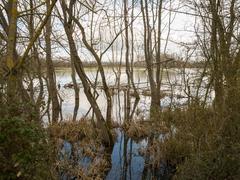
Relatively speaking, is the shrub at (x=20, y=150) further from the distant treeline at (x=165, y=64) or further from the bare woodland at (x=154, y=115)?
the distant treeline at (x=165, y=64)

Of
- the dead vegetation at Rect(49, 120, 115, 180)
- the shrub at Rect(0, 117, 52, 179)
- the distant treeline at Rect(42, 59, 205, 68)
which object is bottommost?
the dead vegetation at Rect(49, 120, 115, 180)

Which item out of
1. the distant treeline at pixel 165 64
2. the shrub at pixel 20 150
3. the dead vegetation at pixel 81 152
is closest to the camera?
the shrub at pixel 20 150

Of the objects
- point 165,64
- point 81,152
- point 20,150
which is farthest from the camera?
point 165,64

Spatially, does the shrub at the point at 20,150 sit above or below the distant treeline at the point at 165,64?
below

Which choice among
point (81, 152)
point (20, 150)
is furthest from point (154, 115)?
point (20, 150)

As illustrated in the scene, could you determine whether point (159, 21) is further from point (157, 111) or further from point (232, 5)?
point (232, 5)

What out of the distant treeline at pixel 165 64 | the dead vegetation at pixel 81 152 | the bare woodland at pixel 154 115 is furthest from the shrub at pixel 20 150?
the distant treeline at pixel 165 64

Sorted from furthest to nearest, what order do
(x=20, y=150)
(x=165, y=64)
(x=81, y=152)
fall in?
(x=165, y=64), (x=81, y=152), (x=20, y=150)

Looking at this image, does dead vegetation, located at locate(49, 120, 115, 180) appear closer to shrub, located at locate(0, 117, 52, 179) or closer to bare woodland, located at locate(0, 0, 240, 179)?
bare woodland, located at locate(0, 0, 240, 179)

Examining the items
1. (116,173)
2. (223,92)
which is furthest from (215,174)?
(116,173)

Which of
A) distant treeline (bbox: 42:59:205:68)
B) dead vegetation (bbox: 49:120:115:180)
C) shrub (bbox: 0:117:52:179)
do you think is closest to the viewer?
shrub (bbox: 0:117:52:179)

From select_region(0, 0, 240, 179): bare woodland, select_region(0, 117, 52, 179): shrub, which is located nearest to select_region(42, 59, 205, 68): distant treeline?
select_region(0, 0, 240, 179): bare woodland

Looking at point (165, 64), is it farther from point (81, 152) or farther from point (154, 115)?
point (81, 152)

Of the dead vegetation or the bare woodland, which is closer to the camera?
the bare woodland
